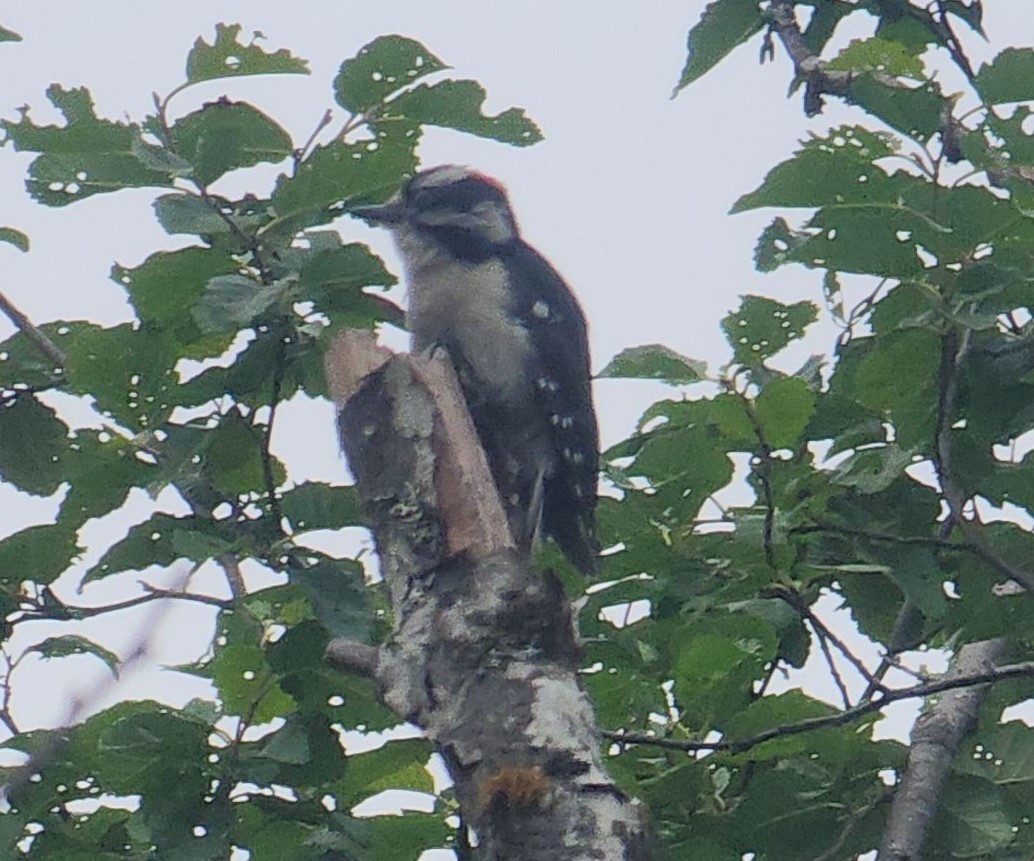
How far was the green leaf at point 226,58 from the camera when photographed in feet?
8.80

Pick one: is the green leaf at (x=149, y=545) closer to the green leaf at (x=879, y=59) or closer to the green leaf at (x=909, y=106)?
the green leaf at (x=909, y=106)

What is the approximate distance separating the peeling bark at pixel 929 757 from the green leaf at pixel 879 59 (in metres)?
1.01

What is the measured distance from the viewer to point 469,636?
7.71 feet

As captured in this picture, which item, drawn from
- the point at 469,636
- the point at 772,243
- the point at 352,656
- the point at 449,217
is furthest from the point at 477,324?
the point at 469,636

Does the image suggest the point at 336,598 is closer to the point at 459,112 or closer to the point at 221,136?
the point at 221,136

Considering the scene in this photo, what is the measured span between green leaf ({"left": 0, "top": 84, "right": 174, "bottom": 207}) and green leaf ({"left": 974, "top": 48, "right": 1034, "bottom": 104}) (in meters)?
1.24

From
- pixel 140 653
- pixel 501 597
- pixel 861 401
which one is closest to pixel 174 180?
pixel 501 597

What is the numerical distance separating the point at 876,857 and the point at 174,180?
5.21ft

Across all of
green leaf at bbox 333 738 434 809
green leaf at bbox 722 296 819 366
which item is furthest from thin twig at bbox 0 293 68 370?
green leaf at bbox 722 296 819 366

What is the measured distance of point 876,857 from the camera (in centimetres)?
287

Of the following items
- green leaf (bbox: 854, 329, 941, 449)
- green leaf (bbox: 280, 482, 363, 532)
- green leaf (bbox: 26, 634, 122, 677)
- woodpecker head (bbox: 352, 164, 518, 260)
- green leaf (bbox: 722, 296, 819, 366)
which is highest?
woodpecker head (bbox: 352, 164, 518, 260)

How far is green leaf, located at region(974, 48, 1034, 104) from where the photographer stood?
101 inches

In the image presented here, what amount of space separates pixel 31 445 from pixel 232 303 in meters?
0.64

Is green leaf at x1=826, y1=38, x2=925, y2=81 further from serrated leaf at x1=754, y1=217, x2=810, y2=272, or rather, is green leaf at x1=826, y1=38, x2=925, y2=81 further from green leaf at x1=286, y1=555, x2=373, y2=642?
green leaf at x1=286, y1=555, x2=373, y2=642
